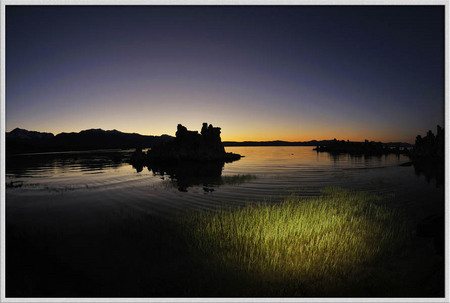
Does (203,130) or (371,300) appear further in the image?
(203,130)

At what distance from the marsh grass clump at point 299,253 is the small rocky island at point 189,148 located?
50908 millimetres

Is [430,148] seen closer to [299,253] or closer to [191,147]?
[191,147]

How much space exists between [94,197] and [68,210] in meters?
3.85

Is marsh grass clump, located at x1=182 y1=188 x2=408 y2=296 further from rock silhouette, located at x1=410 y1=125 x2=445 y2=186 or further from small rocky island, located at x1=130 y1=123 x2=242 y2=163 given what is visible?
rock silhouette, located at x1=410 y1=125 x2=445 y2=186

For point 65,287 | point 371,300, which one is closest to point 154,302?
point 65,287

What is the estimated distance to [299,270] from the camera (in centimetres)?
638

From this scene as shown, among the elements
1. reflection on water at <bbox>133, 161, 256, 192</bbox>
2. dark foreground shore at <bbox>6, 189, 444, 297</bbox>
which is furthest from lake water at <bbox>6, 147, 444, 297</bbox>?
reflection on water at <bbox>133, 161, 256, 192</bbox>

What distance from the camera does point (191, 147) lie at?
65.0 metres

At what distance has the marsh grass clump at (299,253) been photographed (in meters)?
5.84

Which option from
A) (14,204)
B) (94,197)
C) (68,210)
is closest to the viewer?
(68,210)

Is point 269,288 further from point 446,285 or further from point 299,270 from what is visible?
point 446,285

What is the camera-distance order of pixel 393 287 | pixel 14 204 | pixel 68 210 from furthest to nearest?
pixel 14 204, pixel 68 210, pixel 393 287

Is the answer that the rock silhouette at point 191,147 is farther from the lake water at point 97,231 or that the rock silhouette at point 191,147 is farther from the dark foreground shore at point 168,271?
the dark foreground shore at point 168,271

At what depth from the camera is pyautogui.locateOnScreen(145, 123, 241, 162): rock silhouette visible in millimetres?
60625
